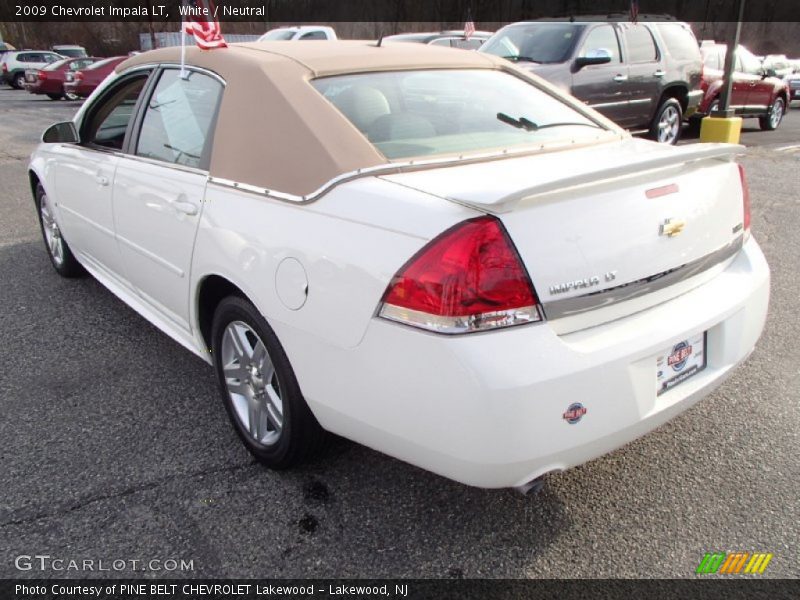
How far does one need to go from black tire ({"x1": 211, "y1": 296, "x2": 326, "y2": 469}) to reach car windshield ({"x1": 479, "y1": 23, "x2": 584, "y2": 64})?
710 cm

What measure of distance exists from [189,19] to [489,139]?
1.62 m

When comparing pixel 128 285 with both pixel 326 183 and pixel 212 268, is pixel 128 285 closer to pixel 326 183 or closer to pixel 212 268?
pixel 212 268

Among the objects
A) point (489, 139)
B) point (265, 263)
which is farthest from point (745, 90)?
point (265, 263)

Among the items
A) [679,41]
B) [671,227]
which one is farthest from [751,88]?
[671,227]

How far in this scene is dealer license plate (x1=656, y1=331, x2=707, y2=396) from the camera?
7.08 feet

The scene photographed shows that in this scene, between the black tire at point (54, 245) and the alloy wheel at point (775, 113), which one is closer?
the black tire at point (54, 245)

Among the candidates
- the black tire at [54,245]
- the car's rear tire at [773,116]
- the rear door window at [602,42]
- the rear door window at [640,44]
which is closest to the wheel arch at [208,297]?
the black tire at [54,245]

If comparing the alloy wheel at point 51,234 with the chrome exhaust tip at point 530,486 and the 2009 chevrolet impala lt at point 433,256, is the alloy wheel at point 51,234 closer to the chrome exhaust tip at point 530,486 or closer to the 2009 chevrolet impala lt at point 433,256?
the 2009 chevrolet impala lt at point 433,256

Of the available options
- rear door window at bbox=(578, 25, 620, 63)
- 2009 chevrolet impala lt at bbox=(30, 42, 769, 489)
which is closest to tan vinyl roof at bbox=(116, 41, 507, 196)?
2009 chevrolet impala lt at bbox=(30, 42, 769, 489)

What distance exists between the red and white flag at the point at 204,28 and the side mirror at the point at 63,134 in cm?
113

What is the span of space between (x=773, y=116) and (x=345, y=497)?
15500 millimetres

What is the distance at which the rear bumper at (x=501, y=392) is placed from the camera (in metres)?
1.84

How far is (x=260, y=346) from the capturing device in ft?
8.46

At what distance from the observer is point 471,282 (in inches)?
74.0
